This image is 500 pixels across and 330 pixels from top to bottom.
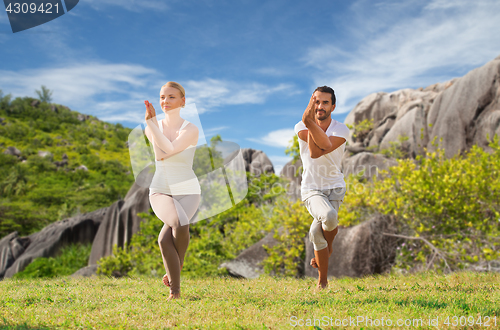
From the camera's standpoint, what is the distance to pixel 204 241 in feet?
36.0

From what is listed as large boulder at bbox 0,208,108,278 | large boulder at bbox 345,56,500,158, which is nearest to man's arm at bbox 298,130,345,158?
large boulder at bbox 345,56,500,158

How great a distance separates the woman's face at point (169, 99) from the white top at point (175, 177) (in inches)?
21.9

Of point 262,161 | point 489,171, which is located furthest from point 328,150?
point 262,161

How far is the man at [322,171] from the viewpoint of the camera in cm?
473

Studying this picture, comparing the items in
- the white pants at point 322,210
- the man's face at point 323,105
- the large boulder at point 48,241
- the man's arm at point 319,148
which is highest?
the man's face at point 323,105

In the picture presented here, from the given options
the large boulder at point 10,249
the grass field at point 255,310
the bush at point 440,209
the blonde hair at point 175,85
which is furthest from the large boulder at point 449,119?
the large boulder at point 10,249

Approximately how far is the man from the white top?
1.49 metres

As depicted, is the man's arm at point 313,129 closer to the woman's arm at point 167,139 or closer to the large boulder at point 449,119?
the woman's arm at point 167,139

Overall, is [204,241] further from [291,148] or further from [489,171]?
[489,171]

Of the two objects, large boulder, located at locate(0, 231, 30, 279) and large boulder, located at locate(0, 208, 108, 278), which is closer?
large boulder, located at locate(0, 208, 108, 278)

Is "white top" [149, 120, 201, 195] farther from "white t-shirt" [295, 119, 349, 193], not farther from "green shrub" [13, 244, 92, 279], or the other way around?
"green shrub" [13, 244, 92, 279]

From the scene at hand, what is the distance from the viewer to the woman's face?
4.53 meters

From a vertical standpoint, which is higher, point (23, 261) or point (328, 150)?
point (328, 150)

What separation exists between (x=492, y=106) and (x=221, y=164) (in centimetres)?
1950
